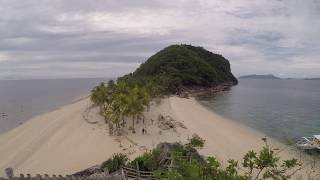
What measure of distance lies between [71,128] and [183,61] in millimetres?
81453

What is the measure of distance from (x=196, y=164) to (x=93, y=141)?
3055 centimetres

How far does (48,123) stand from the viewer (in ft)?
214

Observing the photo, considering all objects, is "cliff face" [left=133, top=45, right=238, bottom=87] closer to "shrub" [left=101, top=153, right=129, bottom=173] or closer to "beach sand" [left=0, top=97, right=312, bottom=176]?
"beach sand" [left=0, top=97, right=312, bottom=176]

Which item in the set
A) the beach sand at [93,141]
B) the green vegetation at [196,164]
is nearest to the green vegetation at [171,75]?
the beach sand at [93,141]

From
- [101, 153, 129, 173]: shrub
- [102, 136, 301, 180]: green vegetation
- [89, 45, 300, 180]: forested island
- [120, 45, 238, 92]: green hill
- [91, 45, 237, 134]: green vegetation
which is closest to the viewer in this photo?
[102, 136, 301, 180]: green vegetation

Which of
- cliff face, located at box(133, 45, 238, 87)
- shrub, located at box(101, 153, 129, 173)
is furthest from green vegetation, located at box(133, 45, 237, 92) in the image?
shrub, located at box(101, 153, 129, 173)

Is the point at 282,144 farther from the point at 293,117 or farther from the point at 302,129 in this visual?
the point at 293,117

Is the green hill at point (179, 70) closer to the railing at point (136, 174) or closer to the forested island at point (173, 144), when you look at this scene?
the forested island at point (173, 144)

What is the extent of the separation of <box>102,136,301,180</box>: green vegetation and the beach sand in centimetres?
1098

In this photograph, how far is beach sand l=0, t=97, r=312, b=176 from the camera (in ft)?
129

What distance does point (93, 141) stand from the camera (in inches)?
1822

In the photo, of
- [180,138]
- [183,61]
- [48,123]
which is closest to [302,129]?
[180,138]

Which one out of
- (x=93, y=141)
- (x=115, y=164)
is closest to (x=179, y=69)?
(x=93, y=141)

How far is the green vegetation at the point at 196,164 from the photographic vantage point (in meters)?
15.9
